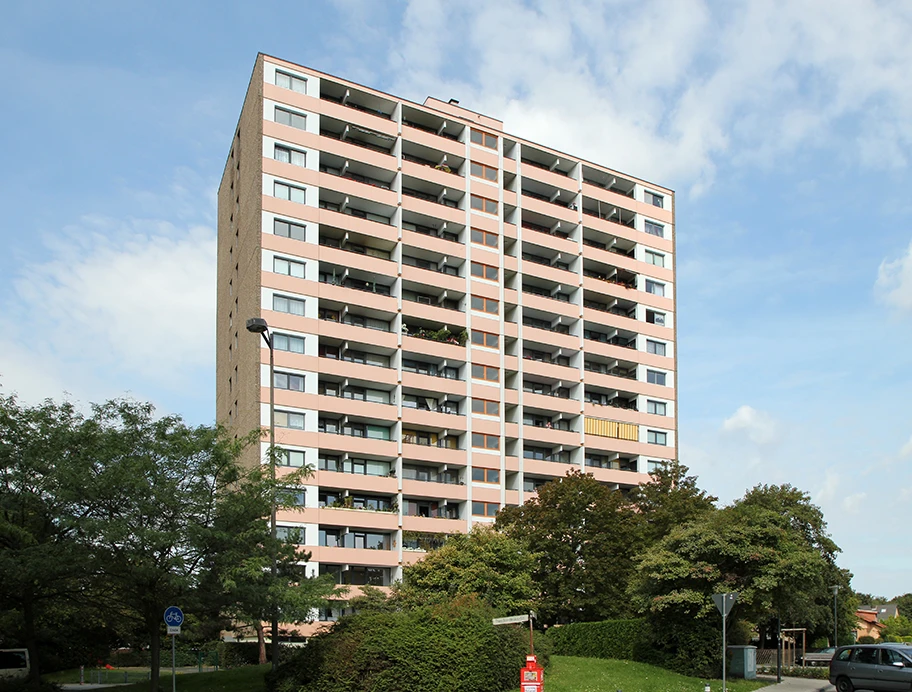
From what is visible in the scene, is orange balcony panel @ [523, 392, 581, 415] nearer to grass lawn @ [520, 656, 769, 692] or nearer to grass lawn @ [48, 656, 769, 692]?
grass lawn @ [520, 656, 769, 692]

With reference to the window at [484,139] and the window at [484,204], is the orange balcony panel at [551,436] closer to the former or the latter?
the window at [484,204]

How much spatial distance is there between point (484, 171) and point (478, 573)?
135 ft

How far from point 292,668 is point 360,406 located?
114 feet

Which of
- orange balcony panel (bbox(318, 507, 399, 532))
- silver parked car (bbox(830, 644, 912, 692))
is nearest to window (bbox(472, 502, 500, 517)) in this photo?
orange balcony panel (bbox(318, 507, 399, 532))

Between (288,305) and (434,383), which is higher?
(288,305)

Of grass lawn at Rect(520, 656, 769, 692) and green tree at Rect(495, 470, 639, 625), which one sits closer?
grass lawn at Rect(520, 656, 769, 692)

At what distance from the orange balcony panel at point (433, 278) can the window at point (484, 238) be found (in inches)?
150

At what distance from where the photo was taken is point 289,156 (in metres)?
66.5

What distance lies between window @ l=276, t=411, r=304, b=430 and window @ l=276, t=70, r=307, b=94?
23.1m

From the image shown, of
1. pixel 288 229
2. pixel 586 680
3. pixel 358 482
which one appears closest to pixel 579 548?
pixel 586 680

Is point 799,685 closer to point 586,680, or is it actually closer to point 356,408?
point 586,680

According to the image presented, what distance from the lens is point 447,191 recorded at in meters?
74.8

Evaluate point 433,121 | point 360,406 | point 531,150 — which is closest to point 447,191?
point 433,121

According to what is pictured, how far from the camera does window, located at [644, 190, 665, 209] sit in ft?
295
